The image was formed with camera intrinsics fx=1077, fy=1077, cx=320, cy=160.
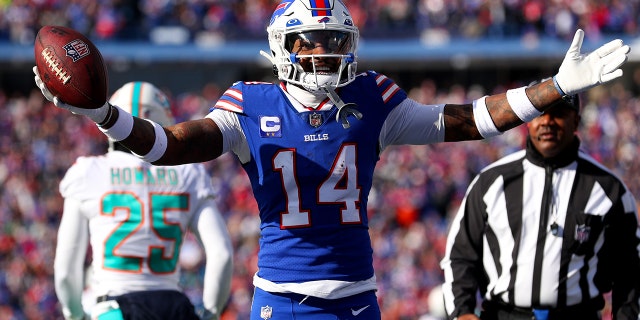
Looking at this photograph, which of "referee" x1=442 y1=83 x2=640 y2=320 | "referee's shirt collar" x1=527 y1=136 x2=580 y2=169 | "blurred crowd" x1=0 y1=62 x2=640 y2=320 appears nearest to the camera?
"referee" x1=442 y1=83 x2=640 y2=320

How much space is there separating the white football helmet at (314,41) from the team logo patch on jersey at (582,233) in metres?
1.39

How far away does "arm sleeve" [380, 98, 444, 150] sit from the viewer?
150 inches

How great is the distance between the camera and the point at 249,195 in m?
15.3

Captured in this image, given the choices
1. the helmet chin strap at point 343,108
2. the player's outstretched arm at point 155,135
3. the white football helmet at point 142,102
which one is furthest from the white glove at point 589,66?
the white football helmet at point 142,102

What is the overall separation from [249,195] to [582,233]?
431 inches

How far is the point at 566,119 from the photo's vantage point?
466cm

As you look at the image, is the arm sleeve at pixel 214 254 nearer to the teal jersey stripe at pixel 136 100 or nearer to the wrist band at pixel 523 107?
the teal jersey stripe at pixel 136 100

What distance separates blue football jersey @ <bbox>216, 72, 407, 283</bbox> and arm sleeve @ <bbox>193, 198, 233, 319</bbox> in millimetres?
1508

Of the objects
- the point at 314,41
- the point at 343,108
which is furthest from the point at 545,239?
the point at 314,41

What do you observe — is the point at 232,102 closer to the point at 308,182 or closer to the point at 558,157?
the point at 308,182

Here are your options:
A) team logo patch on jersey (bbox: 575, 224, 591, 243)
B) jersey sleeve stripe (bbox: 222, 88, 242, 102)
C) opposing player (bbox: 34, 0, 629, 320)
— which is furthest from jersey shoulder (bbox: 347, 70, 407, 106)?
team logo patch on jersey (bbox: 575, 224, 591, 243)

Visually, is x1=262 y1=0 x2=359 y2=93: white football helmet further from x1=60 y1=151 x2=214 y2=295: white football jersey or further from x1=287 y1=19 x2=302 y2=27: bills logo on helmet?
x1=60 y1=151 x2=214 y2=295: white football jersey

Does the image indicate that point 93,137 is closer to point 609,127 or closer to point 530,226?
point 609,127

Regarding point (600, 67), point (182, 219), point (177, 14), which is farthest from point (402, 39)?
point (600, 67)
